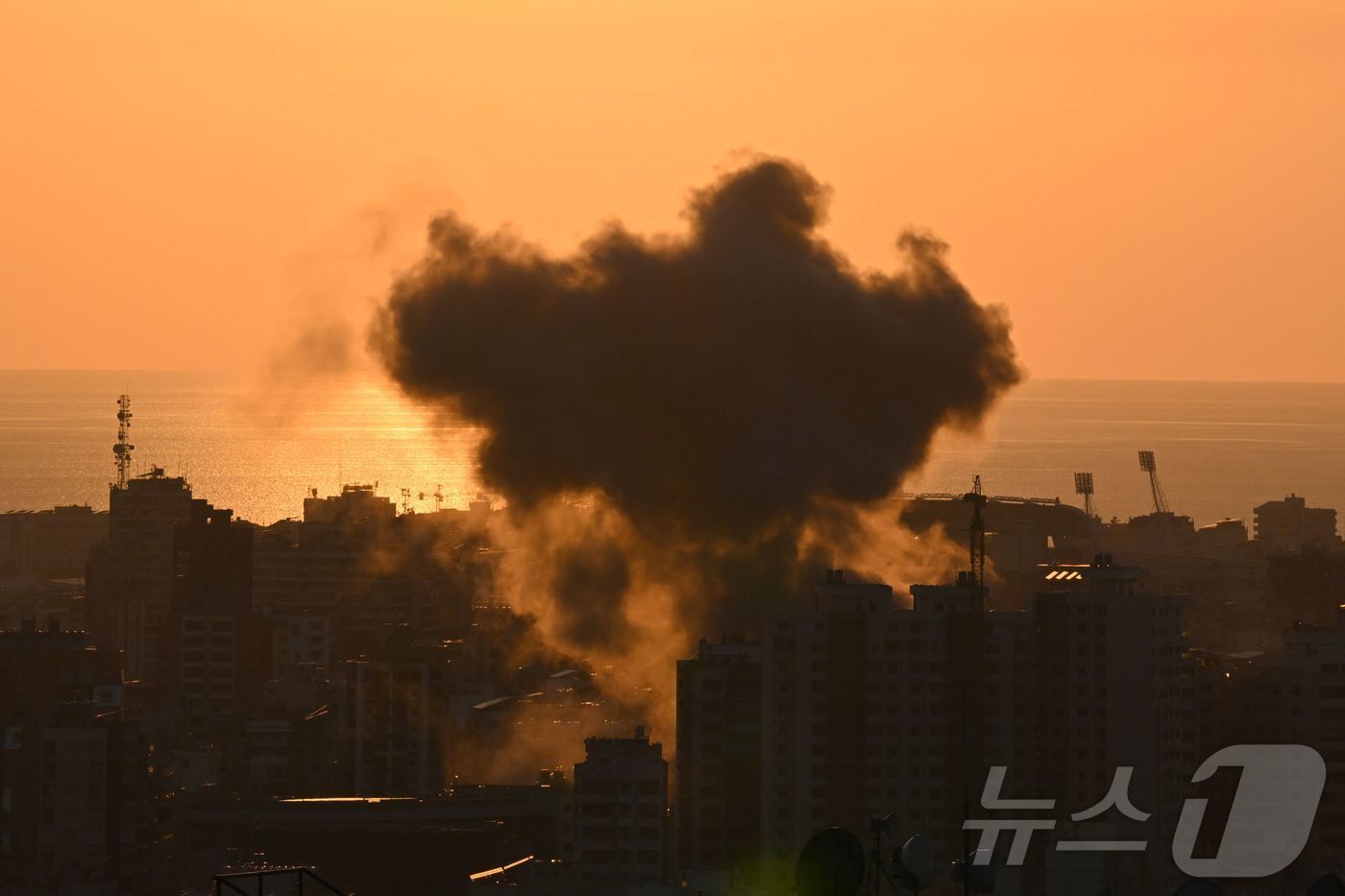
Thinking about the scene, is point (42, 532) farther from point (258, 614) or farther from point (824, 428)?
point (824, 428)

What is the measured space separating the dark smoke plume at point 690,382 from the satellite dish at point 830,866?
105 ft

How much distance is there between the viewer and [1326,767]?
4175 centimetres

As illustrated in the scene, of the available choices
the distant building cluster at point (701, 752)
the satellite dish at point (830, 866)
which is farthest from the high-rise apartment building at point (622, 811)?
the satellite dish at point (830, 866)

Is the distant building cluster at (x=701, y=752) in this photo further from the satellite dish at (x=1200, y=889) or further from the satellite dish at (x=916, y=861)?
the satellite dish at (x=1200, y=889)

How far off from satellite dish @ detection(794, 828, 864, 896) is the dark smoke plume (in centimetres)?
3202

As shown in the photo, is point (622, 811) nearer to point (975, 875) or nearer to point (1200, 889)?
point (975, 875)

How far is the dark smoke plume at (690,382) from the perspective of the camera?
159 ft

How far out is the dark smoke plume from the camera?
4856cm

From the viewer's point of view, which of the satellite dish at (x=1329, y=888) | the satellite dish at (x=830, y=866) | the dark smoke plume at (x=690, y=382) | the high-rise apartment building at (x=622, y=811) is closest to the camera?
the satellite dish at (x=1329, y=888)

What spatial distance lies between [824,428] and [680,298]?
461 centimetres

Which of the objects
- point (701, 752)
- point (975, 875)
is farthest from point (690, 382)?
point (975, 875)

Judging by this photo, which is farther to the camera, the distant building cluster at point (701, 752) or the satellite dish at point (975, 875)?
the distant building cluster at point (701, 752)

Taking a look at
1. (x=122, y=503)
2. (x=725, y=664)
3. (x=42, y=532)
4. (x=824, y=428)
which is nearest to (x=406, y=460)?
(x=42, y=532)

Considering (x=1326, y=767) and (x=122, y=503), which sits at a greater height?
(x=122, y=503)
